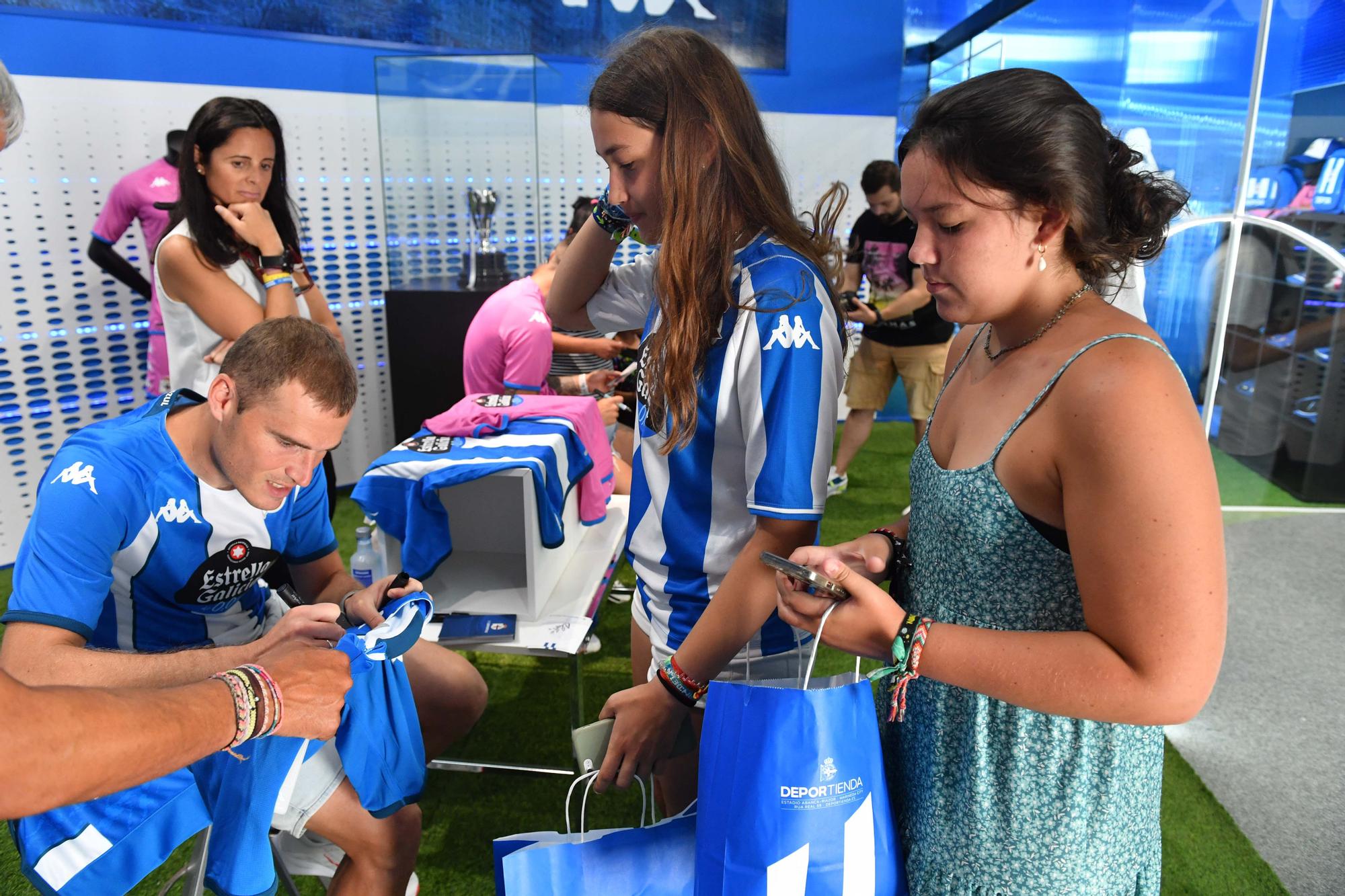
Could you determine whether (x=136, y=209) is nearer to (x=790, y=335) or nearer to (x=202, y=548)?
(x=202, y=548)

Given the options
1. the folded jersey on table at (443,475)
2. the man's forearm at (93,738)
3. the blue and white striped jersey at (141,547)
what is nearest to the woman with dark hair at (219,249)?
the folded jersey on table at (443,475)

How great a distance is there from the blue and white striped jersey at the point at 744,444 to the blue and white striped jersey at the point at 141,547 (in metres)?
0.87

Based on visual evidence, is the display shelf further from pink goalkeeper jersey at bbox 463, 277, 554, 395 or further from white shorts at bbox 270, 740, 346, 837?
white shorts at bbox 270, 740, 346, 837

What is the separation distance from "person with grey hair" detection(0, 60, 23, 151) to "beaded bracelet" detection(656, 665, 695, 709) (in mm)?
1138

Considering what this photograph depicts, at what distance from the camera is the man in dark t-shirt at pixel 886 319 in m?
4.95

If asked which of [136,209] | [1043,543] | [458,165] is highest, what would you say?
[458,165]

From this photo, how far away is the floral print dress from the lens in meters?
0.97

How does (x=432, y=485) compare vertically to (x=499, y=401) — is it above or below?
below

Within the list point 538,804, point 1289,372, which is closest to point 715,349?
point 538,804

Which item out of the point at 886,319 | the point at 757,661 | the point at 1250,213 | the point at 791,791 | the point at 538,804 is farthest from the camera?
the point at 886,319

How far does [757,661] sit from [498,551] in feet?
4.93

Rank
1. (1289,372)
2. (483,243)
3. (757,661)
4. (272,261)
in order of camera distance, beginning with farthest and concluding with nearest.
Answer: (483,243), (1289,372), (272,261), (757,661)

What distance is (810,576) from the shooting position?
0.98 metres

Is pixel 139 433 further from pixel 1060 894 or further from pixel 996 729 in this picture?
pixel 1060 894
